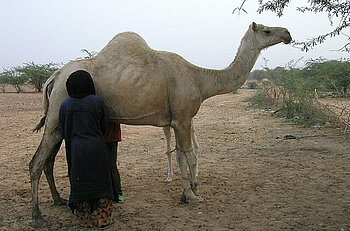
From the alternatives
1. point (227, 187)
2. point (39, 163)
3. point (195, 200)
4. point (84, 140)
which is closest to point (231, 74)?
point (227, 187)

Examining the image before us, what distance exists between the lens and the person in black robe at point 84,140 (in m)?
4.02

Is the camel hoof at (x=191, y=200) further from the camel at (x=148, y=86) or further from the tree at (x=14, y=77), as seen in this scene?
the tree at (x=14, y=77)

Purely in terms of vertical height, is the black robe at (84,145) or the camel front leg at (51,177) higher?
the black robe at (84,145)

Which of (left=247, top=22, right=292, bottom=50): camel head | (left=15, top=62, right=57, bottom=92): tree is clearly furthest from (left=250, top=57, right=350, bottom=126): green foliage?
(left=15, top=62, right=57, bottom=92): tree

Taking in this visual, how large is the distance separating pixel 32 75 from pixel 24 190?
30.4 metres

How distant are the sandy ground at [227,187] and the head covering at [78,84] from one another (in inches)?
66.4

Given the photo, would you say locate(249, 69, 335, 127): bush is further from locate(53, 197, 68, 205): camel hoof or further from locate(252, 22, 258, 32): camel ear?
locate(53, 197, 68, 205): camel hoof

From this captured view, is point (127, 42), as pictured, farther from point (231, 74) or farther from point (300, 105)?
point (300, 105)

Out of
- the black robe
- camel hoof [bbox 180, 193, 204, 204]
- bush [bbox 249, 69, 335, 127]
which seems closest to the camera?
the black robe

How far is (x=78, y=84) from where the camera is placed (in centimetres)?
403

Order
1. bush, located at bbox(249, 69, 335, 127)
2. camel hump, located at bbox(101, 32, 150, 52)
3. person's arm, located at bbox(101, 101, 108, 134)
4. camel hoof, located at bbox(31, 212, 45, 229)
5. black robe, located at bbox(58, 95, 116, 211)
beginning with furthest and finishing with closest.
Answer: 1. bush, located at bbox(249, 69, 335, 127)
2. camel hump, located at bbox(101, 32, 150, 52)
3. camel hoof, located at bbox(31, 212, 45, 229)
4. person's arm, located at bbox(101, 101, 108, 134)
5. black robe, located at bbox(58, 95, 116, 211)

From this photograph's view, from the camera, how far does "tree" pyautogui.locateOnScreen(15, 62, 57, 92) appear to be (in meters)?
33.0

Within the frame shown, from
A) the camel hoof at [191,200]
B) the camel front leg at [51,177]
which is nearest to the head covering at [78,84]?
the camel front leg at [51,177]

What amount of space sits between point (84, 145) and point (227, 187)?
8.77ft
